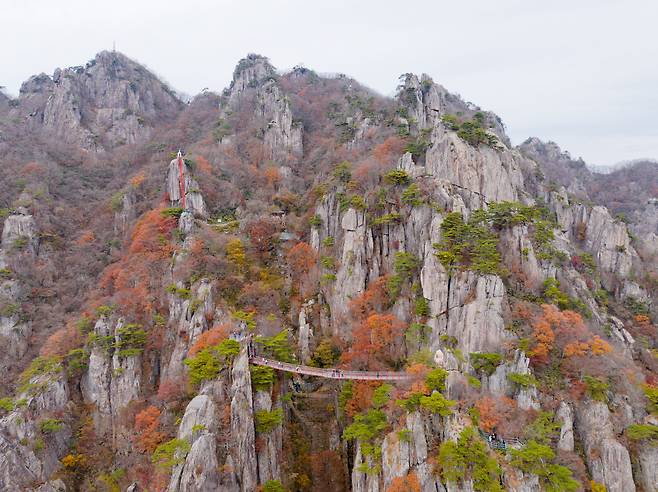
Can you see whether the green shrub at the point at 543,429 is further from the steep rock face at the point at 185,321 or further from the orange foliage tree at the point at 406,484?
the steep rock face at the point at 185,321

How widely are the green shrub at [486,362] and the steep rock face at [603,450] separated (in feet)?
15.8

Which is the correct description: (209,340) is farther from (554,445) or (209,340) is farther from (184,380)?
(554,445)

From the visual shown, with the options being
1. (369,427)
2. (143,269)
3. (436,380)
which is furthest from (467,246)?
(143,269)

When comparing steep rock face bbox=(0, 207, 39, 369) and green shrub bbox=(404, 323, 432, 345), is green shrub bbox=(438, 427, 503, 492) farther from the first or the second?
steep rock face bbox=(0, 207, 39, 369)

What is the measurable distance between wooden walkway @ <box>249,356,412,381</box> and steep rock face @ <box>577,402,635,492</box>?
975cm

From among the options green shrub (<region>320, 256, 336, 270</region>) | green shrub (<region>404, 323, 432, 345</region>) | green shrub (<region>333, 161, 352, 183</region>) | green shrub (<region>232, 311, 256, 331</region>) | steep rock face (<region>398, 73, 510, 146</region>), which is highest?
steep rock face (<region>398, 73, 510, 146</region>)

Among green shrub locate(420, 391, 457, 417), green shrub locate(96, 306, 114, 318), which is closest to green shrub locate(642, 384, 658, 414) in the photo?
green shrub locate(420, 391, 457, 417)

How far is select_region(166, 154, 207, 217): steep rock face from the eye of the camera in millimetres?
45625

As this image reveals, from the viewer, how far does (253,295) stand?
36.9 meters

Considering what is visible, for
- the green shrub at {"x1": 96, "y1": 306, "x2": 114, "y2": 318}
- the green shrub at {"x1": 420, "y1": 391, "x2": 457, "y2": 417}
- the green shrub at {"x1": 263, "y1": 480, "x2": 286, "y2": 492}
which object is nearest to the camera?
the green shrub at {"x1": 420, "y1": 391, "x2": 457, "y2": 417}

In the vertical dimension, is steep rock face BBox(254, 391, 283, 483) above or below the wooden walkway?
below

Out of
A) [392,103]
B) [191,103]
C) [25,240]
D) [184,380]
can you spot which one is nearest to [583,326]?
[184,380]

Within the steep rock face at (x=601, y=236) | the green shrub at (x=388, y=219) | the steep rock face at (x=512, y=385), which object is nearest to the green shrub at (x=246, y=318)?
the green shrub at (x=388, y=219)

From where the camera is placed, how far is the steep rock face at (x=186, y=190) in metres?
45.6
